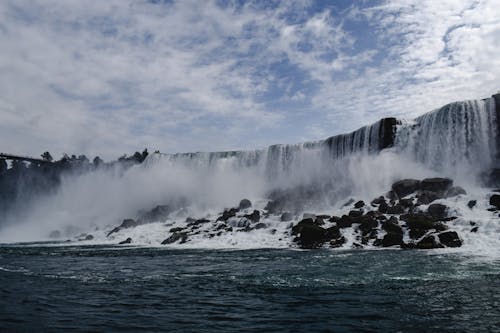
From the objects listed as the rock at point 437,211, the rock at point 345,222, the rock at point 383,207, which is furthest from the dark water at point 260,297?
the rock at point 383,207

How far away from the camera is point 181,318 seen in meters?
7.55

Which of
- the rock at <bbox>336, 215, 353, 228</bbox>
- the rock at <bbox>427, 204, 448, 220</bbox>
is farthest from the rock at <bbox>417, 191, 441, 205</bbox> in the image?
the rock at <bbox>336, 215, 353, 228</bbox>

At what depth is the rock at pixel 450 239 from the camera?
67.0 ft

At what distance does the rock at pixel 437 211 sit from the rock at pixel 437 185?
4.24m

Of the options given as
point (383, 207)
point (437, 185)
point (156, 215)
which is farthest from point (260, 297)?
point (156, 215)

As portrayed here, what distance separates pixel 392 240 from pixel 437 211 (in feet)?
17.2

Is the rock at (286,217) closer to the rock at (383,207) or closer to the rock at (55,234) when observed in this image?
the rock at (383,207)

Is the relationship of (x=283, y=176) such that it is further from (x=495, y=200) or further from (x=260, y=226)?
(x=495, y=200)

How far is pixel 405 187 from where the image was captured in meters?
31.4

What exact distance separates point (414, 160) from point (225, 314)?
32.6 m

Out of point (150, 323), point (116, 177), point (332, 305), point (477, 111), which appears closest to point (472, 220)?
point (477, 111)

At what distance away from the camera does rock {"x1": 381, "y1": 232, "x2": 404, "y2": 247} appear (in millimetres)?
22438

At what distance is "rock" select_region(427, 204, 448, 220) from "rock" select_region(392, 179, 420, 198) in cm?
489

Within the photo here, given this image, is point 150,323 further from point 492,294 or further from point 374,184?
point 374,184
